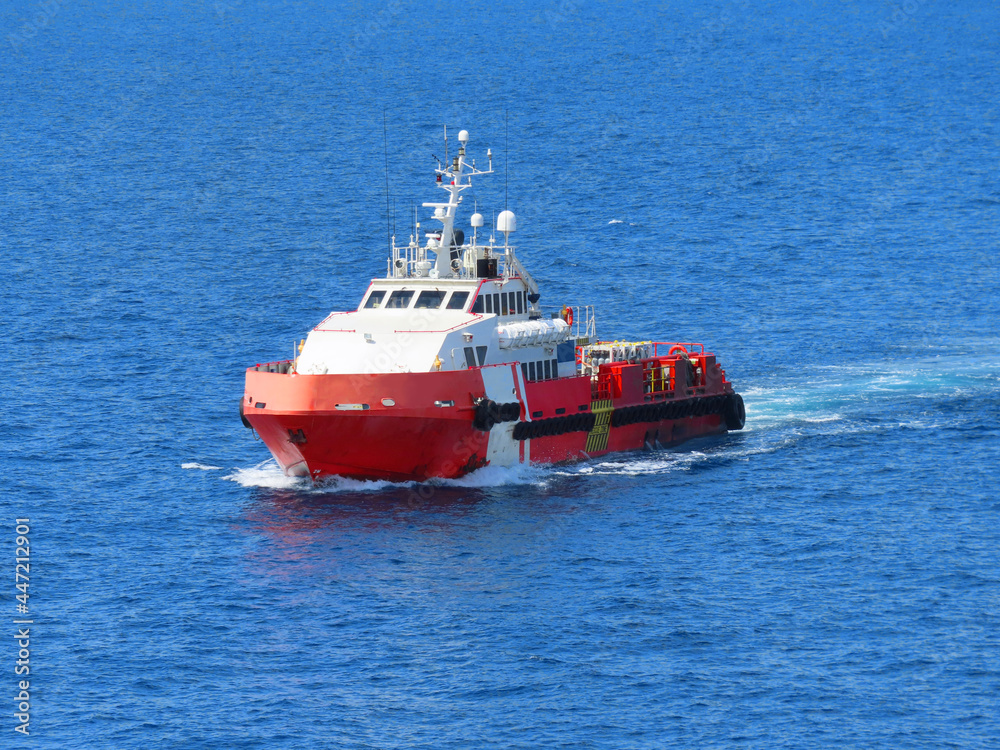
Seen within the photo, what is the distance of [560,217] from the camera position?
350 ft

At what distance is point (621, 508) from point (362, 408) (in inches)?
340

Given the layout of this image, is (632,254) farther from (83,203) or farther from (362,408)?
(362,408)

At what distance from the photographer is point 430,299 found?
190ft

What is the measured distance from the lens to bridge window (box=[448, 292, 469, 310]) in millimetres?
57531

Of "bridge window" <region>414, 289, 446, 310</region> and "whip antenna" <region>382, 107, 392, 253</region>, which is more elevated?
"whip antenna" <region>382, 107, 392, 253</region>

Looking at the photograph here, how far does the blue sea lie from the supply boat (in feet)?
3.53

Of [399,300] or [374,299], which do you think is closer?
[399,300]

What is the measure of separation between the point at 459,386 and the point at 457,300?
4370 millimetres

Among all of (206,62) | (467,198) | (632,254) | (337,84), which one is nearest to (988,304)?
(632,254)

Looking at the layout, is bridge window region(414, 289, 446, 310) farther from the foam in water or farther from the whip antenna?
the whip antenna

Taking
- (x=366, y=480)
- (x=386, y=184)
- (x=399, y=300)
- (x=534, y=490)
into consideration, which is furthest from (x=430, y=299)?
(x=386, y=184)

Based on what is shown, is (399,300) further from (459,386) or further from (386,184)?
(386,184)

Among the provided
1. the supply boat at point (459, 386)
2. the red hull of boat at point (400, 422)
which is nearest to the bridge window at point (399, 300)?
the supply boat at point (459, 386)

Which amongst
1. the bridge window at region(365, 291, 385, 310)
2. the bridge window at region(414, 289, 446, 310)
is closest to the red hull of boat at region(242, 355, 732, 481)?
the bridge window at region(414, 289, 446, 310)
